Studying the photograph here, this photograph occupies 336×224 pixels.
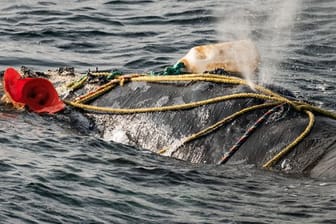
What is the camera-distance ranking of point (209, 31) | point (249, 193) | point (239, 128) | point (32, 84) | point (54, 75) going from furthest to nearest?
point (209, 31)
point (54, 75)
point (32, 84)
point (239, 128)
point (249, 193)

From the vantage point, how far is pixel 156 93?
12547 millimetres

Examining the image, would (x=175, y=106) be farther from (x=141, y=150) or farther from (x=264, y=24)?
(x=264, y=24)

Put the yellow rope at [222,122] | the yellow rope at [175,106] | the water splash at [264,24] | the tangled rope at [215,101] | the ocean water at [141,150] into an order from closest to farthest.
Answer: the ocean water at [141,150] → the tangled rope at [215,101] → the yellow rope at [222,122] → the yellow rope at [175,106] → the water splash at [264,24]

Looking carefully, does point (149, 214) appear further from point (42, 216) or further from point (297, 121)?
point (297, 121)

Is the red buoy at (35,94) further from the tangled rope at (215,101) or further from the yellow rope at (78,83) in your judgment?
the yellow rope at (78,83)

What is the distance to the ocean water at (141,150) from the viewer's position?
9.52 metres

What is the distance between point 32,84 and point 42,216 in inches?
178

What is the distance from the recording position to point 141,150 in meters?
11.9

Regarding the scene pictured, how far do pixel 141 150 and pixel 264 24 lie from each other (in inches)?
375

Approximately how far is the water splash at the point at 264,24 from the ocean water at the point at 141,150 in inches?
1.4

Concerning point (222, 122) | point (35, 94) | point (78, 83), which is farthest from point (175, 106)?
point (35, 94)

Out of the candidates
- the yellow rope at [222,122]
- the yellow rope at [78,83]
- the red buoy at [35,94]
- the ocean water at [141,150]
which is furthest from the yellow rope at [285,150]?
the yellow rope at [78,83]

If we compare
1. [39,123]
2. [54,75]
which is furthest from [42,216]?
[54,75]

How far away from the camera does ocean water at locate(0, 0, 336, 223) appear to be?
952 cm
